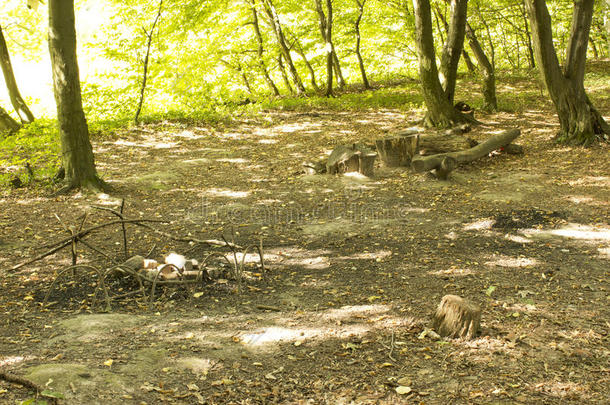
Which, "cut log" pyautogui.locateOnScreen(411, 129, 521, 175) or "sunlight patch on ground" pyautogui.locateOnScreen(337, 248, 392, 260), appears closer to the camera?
"sunlight patch on ground" pyautogui.locateOnScreen(337, 248, 392, 260)

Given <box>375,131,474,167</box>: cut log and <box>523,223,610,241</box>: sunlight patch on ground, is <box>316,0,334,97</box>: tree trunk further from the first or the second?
<box>523,223,610,241</box>: sunlight patch on ground

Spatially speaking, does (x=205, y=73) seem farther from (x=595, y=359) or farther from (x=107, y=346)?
(x=595, y=359)

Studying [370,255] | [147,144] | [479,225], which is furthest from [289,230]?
[147,144]

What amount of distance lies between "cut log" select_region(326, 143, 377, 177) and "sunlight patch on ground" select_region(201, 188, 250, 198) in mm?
1791

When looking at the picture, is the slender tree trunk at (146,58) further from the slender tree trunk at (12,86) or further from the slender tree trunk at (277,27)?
the slender tree trunk at (277,27)

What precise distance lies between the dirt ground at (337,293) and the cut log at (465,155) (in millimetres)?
226

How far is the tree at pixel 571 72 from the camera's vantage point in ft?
31.0

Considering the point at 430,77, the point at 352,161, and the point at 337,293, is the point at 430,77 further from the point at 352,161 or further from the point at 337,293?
the point at 337,293

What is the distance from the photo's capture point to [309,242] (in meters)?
6.30

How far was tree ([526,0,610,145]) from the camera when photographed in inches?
372

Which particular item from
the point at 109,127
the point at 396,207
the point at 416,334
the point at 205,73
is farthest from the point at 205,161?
the point at 416,334

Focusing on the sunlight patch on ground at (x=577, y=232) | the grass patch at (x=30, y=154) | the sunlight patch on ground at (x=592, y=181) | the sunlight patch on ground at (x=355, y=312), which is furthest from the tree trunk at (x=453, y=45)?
the grass patch at (x=30, y=154)

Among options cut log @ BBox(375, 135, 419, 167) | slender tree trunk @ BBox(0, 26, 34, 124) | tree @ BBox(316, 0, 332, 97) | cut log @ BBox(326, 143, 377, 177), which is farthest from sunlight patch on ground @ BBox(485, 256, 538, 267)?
slender tree trunk @ BBox(0, 26, 34, 124)

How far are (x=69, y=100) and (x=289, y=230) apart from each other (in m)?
4.42
